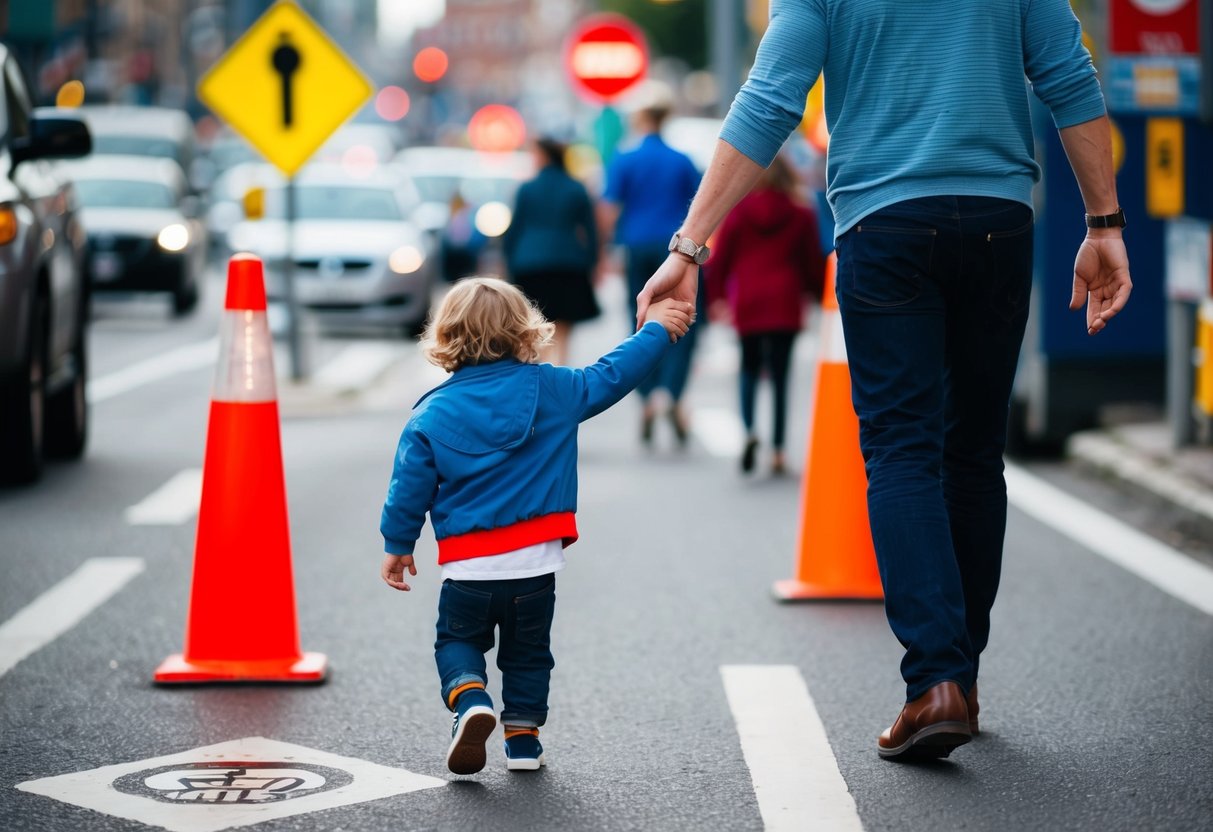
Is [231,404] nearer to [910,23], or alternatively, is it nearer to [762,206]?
[910,23]

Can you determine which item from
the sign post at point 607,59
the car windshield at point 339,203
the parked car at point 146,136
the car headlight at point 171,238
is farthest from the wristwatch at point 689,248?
the parked car at point 146,136

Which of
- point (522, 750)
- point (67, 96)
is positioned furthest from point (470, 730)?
point (67, 96)

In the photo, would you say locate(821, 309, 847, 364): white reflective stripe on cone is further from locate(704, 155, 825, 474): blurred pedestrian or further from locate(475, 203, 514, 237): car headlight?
locate(475, 203, 514, 237): car headlight

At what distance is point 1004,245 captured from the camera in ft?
14.6

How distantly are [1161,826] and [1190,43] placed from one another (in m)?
6.17

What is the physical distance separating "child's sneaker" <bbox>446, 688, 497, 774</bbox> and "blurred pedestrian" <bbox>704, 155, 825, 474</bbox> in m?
5.83

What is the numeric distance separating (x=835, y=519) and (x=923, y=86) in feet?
8.14

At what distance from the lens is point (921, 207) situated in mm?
4410

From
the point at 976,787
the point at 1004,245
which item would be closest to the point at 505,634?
the point at 976,787

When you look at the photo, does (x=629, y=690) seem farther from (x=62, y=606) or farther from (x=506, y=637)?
(x=62, y=606)

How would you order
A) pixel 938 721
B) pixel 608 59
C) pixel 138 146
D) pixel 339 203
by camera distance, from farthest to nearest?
pixel 138 146 < pixel 608 59 < pixel 339 203 < pixel 938 721

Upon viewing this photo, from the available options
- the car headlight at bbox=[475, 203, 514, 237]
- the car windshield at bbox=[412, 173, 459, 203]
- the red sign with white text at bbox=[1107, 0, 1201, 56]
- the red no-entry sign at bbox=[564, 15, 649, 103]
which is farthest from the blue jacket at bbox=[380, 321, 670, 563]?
the car windshield at bbox=[412, 173, 459, 203]

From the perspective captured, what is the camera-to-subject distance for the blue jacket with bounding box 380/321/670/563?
173 inches

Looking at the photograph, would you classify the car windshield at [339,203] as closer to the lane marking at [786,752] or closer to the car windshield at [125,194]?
the car windshield at [125,194]
